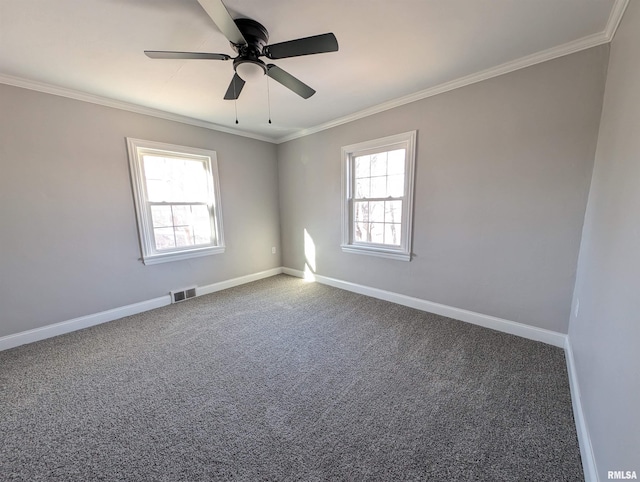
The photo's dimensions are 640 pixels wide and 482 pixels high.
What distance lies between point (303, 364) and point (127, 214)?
2707 mm

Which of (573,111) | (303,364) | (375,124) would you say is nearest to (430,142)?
(375,124)

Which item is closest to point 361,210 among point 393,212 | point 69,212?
point 393,212

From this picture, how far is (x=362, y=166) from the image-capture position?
11.0 feet

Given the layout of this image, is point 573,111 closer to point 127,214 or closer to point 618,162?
point 618,162

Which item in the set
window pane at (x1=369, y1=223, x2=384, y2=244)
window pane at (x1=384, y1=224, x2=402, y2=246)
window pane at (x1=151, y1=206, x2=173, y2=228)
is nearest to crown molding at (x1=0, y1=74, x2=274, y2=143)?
window pane at (x1=151, y1=206, x2=173, y2=228)

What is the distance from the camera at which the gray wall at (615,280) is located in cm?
89

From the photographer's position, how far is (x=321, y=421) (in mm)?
1464

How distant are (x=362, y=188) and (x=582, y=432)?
113 inches

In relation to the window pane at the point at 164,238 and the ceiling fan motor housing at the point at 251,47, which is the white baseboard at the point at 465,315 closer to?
the window pane at the point at 164,238

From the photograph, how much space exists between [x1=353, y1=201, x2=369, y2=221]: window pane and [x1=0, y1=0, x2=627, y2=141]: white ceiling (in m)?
1.33

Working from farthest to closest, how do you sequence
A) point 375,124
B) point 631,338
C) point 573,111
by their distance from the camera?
point 375,124 < point 573,111 < point 631,338

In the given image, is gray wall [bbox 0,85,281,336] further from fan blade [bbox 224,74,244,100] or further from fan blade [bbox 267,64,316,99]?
fan blade [bbox 267,64,316,99]

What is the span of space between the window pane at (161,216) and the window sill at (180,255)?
0.40 meters

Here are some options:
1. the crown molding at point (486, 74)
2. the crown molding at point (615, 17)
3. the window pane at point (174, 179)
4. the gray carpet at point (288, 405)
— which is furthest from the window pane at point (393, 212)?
the window pane at point (174, 179)
